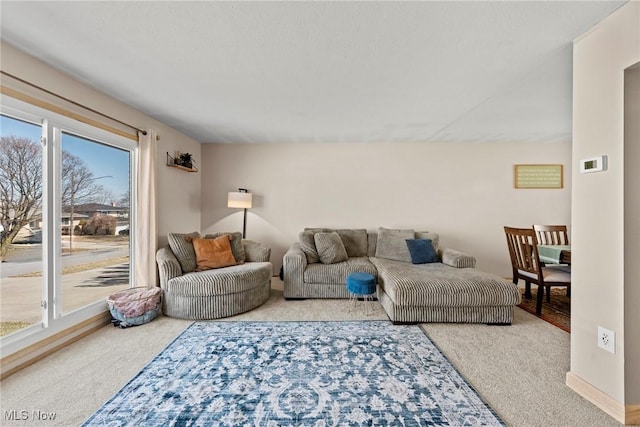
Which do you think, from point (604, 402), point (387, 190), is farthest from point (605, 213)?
point (387, 190)

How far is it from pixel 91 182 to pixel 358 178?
3576mm

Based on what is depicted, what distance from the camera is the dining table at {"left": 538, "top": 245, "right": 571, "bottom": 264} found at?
9.40ft

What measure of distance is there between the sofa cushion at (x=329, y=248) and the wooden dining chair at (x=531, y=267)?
2.23 meters

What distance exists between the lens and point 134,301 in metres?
2.75

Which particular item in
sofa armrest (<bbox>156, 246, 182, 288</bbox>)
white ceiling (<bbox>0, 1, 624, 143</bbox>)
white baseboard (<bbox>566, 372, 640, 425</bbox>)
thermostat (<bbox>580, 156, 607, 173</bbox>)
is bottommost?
white baseboard (<bbox>566, 372, 640, 425</bbox>)

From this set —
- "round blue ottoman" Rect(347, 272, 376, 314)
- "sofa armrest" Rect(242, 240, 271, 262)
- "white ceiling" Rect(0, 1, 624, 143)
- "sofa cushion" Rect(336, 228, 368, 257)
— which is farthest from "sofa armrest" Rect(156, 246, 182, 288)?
"sofa cushion" Rect(336, 228, 368, 257)

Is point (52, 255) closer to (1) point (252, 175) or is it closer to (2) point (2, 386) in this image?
(2) point (2, 386)

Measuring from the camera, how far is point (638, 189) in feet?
4.93

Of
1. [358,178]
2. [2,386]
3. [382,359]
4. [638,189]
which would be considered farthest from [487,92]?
[2,386]

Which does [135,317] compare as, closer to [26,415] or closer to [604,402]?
[26,415]

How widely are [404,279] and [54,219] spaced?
11.1 ft

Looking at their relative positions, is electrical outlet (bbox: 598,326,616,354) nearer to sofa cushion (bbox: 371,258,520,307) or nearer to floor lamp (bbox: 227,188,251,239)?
sofa cushion (bbox: 371,258,520,307)

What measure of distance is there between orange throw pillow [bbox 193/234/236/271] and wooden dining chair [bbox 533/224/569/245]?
4285 millimetres

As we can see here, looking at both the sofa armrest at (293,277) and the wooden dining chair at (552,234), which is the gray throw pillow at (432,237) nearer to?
the wooden dining chair at (552,234)
